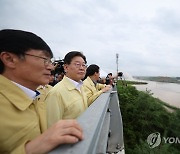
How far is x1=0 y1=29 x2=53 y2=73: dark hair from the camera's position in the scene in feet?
4.62

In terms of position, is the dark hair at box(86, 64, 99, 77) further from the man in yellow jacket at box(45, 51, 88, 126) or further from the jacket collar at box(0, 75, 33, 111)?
the jacket collar at box(0, 75, 33, 111)

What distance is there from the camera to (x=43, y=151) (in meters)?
0.95

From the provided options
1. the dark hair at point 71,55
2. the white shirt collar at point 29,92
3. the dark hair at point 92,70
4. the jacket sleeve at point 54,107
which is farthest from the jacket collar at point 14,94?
the dark hair at point 92,70

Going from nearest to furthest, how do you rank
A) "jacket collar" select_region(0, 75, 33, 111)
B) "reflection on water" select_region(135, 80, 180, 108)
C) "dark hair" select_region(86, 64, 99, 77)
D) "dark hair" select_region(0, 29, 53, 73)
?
"jacket collar" select_region(0, 75, 33, 111) < "dark hair" select_region(0, 29, 53, 73) < "dark hair" select_region(86, 64, 99, 77) < "reflection on water" select_region(135, 80, 180, 108)

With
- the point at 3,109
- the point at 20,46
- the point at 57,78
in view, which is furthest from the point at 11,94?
the point at 57,78

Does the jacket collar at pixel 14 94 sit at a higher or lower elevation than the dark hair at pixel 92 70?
lower

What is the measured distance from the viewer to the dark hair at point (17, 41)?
1.41 meters

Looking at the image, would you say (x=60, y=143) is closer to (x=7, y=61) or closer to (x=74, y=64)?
(x=7, y=61)

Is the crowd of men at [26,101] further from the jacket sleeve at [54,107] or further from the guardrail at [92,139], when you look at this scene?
the jacket sleeve at [54,107]

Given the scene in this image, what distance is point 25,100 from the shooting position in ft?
4.27

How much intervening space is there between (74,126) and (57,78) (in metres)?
4.39

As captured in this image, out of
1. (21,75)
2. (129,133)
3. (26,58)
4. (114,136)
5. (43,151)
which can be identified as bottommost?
(129,133)

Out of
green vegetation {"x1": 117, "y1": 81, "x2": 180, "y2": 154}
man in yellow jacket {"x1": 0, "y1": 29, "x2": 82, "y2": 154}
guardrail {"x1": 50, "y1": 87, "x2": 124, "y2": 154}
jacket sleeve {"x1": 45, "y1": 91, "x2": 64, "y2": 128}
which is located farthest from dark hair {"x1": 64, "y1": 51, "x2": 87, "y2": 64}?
green vegetation {"x1": 117, "y1": 81, "x2": 180, "y2": 154}

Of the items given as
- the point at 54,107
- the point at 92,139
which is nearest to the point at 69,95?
the point at 54,107
